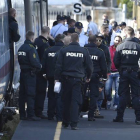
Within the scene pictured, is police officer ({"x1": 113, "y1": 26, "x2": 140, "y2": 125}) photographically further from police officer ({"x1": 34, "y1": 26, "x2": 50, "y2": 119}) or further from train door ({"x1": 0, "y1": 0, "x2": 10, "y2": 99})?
train door ({"x1": 0, "y1": 0, "x2": 10, "y2": 99})

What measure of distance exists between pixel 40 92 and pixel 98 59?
160 cm

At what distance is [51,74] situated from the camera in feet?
43.6

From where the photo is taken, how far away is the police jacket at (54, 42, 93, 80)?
11.8 meters

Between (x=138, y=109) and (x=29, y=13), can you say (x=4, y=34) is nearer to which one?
(x=138, y=109)

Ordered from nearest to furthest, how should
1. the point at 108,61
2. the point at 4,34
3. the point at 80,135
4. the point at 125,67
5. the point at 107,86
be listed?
the point at 80,135, the point at 4,34, the point at 125,67, the point at 108,61, the point at 107,86

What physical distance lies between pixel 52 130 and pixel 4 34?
206 centimetres

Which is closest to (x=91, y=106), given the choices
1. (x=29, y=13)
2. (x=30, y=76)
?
(x=30, y=76)

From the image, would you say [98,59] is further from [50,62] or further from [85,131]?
[85,131]

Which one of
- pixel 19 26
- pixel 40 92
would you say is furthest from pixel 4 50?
pixel 19 26

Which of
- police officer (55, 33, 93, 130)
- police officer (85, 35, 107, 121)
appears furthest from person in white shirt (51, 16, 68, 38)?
police officer (55, 33, 93, 130)

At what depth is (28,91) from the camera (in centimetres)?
1320

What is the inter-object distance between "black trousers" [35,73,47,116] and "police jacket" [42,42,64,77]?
0.49 m

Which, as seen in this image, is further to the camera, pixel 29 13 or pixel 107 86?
pixel 29 13

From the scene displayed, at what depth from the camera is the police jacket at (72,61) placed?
38.6ft
